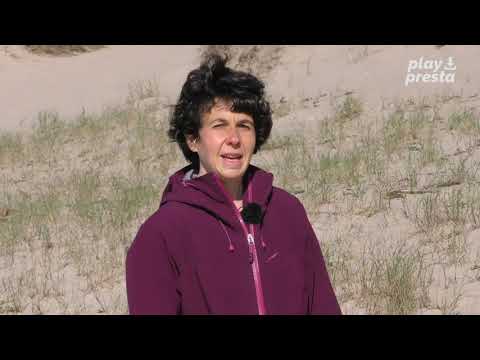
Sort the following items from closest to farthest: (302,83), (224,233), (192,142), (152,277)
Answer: (152,277)
(224,233)
(192,142)
(302,83)

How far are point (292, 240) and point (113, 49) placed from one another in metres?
20.1

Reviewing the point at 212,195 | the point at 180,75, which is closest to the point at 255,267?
the point at 212,195

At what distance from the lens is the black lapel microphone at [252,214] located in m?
2.21

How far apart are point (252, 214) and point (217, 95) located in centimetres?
43

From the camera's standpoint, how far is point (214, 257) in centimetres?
215

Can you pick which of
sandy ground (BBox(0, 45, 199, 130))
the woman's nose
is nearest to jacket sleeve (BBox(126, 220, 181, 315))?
the woman's nose

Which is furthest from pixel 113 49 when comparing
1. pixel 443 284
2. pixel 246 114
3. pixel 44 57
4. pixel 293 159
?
pixel 246 114

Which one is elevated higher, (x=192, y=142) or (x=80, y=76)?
(x=80, y=76)

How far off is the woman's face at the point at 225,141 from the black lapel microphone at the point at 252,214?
0.12m

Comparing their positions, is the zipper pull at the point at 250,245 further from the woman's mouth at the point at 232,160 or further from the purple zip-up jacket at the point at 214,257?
the woman's mouth at the point at 232,160

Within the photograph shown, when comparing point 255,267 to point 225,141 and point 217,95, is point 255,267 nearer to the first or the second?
point 225,141

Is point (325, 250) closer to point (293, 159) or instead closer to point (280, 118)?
point (293, 159)

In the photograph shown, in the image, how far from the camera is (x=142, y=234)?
2.11 metres

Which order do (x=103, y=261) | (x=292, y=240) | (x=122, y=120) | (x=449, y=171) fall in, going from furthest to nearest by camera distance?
(x=122, y=120), (x=449, y=171), (x=103, y=261), (x=292, y=240)
